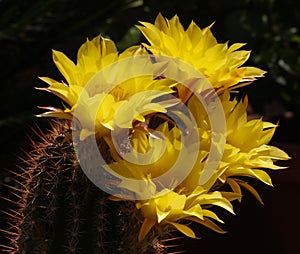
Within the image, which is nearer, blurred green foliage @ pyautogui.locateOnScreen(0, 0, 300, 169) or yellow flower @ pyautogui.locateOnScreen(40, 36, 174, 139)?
yellow flower @ pyautogui.locateOnScreen(40, 36, 174, 139)

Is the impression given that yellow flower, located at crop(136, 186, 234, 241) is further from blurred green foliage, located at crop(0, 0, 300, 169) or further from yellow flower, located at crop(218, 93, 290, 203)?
blurred green foliage, located at crop(0, 0, 300, 169)

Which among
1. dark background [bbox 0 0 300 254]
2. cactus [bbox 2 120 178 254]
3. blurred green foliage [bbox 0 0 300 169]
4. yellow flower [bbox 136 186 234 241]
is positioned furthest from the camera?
blurred green foliage [bbox 0 0 300 169]

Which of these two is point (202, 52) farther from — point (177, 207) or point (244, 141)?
point (177, 207)

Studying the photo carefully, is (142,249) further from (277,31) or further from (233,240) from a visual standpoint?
(277,31)

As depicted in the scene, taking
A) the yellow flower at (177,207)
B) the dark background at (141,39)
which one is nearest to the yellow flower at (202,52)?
the yellow flower at (177,207)

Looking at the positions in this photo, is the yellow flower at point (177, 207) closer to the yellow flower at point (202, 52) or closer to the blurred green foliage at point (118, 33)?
the yellow flower at point (202, 52)

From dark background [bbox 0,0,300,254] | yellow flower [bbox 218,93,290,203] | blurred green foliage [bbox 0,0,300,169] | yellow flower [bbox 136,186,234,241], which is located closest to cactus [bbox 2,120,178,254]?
yellow flower [bbox 136,186,234,241]
